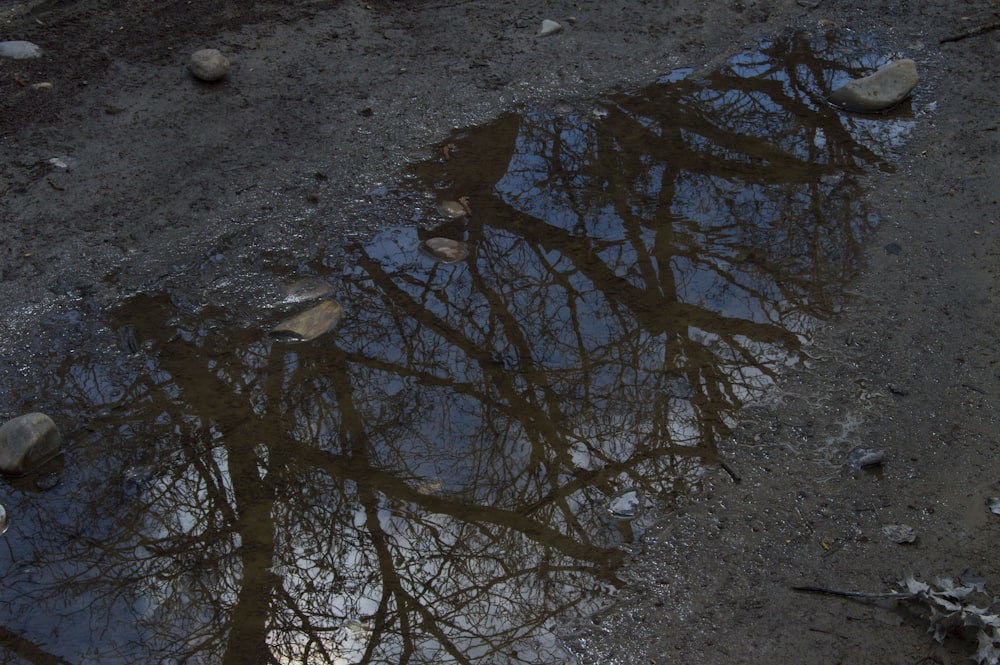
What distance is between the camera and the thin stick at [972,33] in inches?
209

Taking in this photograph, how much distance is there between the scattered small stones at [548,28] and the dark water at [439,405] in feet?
3.51

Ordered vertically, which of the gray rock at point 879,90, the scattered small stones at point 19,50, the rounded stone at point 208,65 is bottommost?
the scattered small stones at point 19,50

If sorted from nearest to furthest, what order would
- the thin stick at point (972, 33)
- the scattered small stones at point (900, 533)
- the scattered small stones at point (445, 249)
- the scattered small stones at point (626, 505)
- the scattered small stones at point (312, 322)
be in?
the scattered small stones at point (900, 533), the scattered small stones at point (626, 505), the scattered small stones at point (312, 322), the scattered small stones at point (445, 249), the thin stick at point (972, 33)

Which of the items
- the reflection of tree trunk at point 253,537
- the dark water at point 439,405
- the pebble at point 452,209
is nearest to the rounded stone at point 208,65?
the dark water at point 439,405

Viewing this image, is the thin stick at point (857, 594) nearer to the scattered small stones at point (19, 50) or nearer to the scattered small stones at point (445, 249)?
the scattered small stones at point (445, 249)

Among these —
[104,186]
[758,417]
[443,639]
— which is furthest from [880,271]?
[104,186]

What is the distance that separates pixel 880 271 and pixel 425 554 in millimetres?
2303

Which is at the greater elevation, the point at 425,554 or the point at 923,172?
the point at 923,172

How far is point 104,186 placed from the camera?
395cm

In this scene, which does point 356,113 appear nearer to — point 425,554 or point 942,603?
point 425,554

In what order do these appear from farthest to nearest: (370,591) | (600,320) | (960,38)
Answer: (960,38)
(600,320)
(370,591)

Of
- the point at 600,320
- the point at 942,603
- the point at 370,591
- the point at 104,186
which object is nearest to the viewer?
the point at 942,603

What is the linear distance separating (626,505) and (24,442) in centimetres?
199

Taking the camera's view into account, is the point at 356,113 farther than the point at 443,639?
Yes
